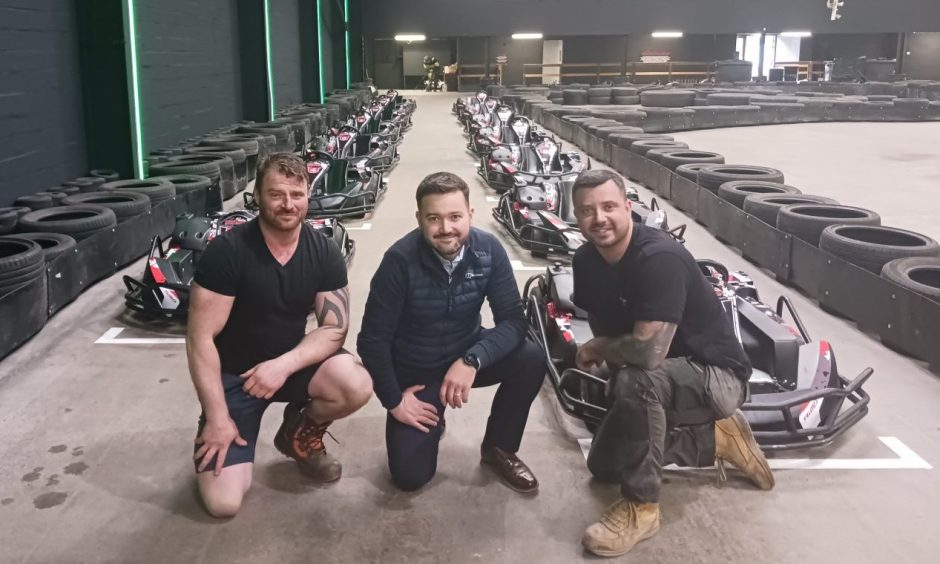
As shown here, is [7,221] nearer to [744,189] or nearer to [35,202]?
[35,202]

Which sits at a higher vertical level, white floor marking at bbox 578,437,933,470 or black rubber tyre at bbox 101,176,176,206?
black rubber tyre at bbox 101,176,176,206

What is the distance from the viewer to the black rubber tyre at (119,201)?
6462 mm

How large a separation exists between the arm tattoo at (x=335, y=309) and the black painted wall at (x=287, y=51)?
49.9ft

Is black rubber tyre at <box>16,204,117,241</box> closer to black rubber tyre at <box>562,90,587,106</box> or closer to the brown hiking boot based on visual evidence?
the brown hiking boot

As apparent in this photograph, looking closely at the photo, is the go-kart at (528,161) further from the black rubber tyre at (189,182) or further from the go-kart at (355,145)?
the black rubber tyre at (189,182)

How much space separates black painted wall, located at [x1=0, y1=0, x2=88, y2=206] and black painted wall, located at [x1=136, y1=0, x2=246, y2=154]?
1529mm

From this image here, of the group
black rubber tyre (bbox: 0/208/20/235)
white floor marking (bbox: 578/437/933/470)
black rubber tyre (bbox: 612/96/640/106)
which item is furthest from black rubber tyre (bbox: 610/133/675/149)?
black rubber tyre (bbox: 612/96/640/106)

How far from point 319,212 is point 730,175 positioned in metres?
3.94

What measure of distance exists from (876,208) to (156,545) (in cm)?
852

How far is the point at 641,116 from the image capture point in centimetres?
1766

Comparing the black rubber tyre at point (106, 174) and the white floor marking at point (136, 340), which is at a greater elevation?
the black rubber tyre at point (106, 174)

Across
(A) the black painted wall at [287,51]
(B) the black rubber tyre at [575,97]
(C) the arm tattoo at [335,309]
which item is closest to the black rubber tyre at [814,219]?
(C) the arm tattoo at [335,309]

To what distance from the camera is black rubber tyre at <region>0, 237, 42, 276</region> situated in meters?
4.38

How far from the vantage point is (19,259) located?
4426 mm
